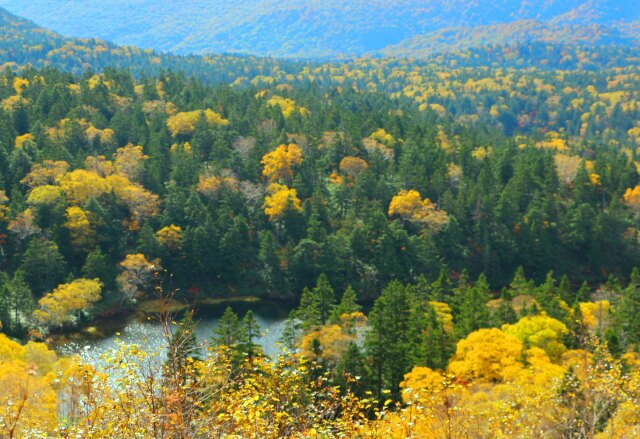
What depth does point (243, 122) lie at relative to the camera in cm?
9850

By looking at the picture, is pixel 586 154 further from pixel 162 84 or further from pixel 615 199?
pixel 162 84

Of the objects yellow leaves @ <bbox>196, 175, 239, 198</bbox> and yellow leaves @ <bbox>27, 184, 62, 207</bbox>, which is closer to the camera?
yellow leaves @ <bbox>27, 184, 62, 207</bbox>

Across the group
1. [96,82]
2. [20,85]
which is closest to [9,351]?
[20,85]

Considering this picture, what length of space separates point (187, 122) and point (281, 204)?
26660mm

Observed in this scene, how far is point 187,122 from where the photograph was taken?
310ft

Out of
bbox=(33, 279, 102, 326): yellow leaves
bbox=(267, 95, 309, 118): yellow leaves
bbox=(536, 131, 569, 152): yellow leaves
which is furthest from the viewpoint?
bbox=(536, 131, 569, 152): yellow leaves

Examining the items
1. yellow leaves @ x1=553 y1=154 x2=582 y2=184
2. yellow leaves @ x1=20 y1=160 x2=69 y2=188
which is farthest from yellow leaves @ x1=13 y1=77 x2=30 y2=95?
yellow leaves @ x1=553 y1=154 x2=582 y2=184

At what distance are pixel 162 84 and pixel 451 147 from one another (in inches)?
2293

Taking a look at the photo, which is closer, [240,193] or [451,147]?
[240,193]

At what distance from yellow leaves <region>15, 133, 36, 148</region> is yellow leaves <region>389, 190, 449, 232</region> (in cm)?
5035

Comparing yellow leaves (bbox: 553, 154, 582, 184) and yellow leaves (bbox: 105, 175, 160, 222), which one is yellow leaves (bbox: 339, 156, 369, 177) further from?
yellow leaves (bbox: 553, 154, 582, 184)

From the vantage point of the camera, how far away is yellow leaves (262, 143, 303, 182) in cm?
8462

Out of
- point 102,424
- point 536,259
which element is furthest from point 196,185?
point 102,424

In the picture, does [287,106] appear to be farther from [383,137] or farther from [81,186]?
[81,186]
